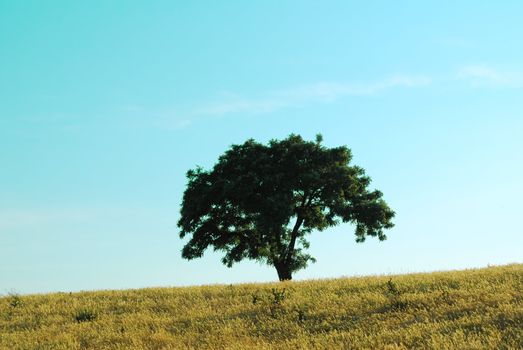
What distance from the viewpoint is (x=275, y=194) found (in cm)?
3928

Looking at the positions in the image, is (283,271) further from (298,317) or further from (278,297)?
(298,317)

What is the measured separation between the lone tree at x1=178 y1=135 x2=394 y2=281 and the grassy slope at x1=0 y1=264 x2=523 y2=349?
52.0ft

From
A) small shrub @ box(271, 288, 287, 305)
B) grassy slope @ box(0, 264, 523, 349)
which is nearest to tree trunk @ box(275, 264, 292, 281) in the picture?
grassy slope @ box(0, 264, 523, 349)

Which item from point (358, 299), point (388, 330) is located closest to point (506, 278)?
point (358, 299)

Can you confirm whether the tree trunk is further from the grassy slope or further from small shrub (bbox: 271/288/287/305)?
small shrub (bbox: 271/288/287/305)

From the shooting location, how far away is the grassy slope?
15.3 m

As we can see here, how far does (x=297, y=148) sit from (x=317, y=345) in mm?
26764

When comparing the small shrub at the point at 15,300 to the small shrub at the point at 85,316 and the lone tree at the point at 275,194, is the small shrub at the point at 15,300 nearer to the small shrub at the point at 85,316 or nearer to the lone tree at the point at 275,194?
the small shrub at the point at 85,316

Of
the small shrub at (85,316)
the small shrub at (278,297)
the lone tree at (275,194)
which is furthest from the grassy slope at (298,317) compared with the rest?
the lone tree at (275,194)

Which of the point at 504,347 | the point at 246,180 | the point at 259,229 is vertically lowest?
the point at 504,347

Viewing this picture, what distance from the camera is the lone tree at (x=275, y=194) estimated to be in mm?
39906

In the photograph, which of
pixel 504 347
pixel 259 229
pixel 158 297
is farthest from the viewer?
pixel 259 229

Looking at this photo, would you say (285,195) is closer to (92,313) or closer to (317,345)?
(92,313)

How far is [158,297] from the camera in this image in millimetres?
23953
